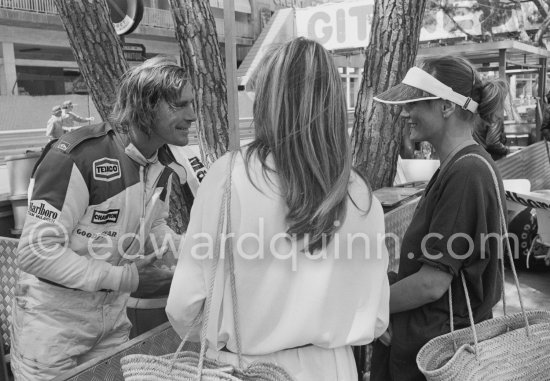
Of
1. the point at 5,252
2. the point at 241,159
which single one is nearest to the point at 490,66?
the point at 5,252

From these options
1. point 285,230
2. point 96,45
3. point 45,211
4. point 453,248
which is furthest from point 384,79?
point 285,230

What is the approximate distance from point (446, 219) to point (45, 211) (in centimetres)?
140

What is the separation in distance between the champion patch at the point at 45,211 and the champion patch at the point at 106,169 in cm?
19

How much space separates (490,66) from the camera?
11.7 metres

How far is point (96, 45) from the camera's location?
368cm

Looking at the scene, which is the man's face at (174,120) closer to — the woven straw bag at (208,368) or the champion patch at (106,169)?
the champion patch at (106,169)

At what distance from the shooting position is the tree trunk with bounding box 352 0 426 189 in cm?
430

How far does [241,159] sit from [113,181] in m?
0.85

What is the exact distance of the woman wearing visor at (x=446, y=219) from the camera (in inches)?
80.4

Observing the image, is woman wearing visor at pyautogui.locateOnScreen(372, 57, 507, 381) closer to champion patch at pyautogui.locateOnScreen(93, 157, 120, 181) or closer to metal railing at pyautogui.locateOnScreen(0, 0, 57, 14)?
champion patch at pyautogui.locateOnScreen(93, 157, 120, 181)

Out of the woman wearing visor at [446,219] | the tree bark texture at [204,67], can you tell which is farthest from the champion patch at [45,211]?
the tree bark texture at [204,67]

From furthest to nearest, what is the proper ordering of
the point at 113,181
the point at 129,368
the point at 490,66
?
the point at 490,66 → the point at 113,181 → the point at 129,368

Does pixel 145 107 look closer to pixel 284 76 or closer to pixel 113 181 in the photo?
pixel 113 181

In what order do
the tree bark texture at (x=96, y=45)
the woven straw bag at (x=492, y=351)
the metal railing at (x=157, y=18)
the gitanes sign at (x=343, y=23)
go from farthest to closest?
the metal railing at (x=157, y=18)
the gitanes sign at (x=343, y=23)
the tree bark texture at (x=96, y=45)
the woven straw bag at (x=492, y=351)
